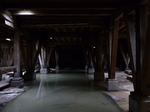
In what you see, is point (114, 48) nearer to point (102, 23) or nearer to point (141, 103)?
point (102, 23)

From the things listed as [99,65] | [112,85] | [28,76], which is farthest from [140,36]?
[28,76]

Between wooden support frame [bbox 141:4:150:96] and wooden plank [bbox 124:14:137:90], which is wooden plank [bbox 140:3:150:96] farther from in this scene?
wooden plank [bbox 124:14:137:90]

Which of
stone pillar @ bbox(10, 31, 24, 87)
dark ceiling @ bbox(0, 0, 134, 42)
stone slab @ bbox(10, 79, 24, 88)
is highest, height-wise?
dark ceiling @ bbox(0, 0, 134, 42)

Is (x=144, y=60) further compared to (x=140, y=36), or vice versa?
(x=140, y=36)

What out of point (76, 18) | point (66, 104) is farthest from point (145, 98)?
point (76, 18)

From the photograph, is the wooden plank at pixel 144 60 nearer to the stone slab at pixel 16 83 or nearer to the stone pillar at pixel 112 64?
the stone pillar at pixel 112 64

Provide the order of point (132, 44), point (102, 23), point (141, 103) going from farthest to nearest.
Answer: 1. point (102, 23)
2. point (132, 44)
3. point (141, 103)

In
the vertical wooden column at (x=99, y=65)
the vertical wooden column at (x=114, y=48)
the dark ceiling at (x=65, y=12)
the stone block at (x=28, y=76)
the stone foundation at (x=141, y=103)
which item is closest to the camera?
the stone foundation at (x=141, y=103)

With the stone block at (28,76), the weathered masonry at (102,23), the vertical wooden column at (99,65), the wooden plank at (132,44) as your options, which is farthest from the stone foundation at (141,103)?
the stone block at (28,76)

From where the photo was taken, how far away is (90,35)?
32.8ft

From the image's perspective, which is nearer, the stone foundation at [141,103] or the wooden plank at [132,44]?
the stone foundation at [141,103]

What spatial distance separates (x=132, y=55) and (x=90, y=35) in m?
6.57

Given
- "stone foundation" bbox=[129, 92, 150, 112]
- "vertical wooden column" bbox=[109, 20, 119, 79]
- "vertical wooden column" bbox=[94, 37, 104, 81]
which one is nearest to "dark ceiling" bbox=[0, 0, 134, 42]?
"vertical wooden column" bbox=[109, 20, 119, 79]

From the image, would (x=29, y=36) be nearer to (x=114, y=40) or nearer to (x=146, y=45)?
(x=114, y=40)
